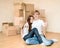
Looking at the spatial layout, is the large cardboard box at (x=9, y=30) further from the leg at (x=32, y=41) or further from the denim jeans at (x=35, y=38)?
the leg at (x=32, y=41)

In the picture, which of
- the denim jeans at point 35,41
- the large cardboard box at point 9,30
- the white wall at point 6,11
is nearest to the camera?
the denim jeans at point 35,41

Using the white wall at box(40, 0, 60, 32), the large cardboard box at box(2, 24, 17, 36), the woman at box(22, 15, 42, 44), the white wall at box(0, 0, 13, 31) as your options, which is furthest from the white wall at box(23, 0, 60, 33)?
the woman at box(22, 15, 42, 44)

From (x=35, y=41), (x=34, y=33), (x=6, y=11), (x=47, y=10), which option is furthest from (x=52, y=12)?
(x=35, y=41)

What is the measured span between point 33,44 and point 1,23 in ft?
7.50

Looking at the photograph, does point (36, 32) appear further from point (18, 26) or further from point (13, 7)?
point (13, 7)

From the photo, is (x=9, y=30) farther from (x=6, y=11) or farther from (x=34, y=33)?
(x=34, y=33)

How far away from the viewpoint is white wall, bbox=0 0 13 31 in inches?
229

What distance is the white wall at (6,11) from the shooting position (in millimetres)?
5816

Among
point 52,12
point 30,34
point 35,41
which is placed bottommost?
point 35,41

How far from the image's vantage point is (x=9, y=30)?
16.9ft

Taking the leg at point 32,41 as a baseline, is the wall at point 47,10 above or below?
above

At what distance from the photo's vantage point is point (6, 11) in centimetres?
589

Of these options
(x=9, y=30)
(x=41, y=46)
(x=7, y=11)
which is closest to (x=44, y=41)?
(x=41, y=46)

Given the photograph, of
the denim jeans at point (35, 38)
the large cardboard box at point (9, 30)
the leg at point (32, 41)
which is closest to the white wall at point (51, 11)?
the large cardboard box at point (9, 30)
